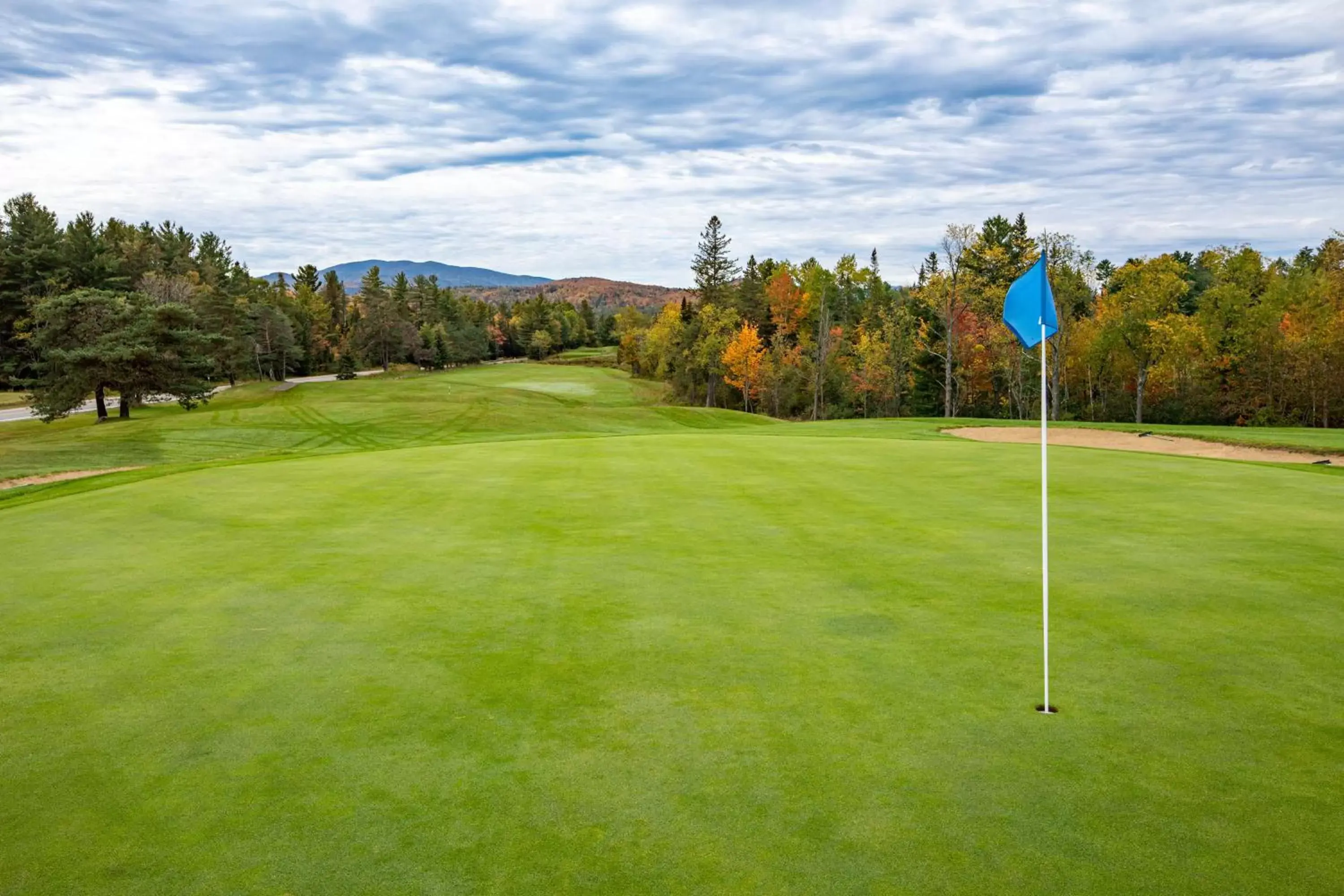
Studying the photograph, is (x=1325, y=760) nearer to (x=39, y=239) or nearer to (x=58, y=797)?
(x=58, y=797)

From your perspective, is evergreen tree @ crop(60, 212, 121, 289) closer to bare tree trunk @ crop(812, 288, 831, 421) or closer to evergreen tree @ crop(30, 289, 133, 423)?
evergreen tree @ crop(30, 289, 133, 423)

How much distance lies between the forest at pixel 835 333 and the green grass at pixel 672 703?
2415 cm

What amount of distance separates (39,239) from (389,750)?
2937 inches

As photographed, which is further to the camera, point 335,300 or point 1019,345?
point 335,300

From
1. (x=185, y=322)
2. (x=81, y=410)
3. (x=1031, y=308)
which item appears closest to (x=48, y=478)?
(x=1031, y=308)

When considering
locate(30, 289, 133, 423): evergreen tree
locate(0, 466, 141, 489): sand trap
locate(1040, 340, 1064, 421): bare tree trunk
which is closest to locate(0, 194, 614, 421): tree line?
locate(30, 289, 133, 423): evergreen tree

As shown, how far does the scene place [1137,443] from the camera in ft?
85.2

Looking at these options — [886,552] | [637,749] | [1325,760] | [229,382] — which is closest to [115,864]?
[637,749]

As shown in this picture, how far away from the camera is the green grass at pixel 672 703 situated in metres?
3.52

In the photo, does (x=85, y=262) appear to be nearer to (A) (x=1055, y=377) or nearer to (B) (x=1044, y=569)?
(A) (x=1055, y=377)

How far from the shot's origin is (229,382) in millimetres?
75312

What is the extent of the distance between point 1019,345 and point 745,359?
72.4ft

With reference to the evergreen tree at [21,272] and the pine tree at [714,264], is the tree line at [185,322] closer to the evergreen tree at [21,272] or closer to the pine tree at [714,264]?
the evergreen tree at [21,272]

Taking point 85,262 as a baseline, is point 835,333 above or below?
below
